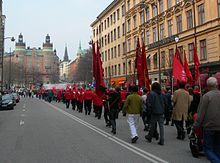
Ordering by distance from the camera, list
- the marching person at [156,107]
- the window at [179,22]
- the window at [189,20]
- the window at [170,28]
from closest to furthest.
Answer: the marching person at [156,107]
the window at [189,20]
the window at [179,22]
the window at [170,28]

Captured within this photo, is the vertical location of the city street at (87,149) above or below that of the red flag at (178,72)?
below

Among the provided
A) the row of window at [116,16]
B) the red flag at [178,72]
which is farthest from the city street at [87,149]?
the row of window at [116,16]

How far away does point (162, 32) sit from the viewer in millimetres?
38719

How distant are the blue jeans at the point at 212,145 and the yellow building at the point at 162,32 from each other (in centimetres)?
1590

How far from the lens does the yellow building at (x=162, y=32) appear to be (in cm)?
2839

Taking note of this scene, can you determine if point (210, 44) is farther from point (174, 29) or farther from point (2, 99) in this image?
point (2, 99)

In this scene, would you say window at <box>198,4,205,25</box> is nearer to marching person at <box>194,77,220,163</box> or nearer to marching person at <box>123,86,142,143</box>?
marching person at <box>123,86,142,143</box>

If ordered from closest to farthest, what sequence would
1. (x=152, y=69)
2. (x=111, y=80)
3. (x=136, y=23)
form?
(x=152, y=69) < (x=136, y=23) < (x=111, y=80)

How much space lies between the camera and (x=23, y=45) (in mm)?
186500

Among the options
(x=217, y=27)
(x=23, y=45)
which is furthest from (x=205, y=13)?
(x=23, y=45)

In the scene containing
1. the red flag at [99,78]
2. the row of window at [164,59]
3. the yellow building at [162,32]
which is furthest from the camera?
the row of window at [164,59]

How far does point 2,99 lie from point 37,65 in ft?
494

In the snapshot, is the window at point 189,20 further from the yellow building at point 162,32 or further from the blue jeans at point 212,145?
the blue jeans at point 212,145

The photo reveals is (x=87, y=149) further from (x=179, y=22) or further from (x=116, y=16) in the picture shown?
(x=116, y=16)
